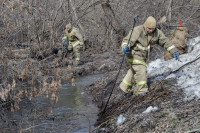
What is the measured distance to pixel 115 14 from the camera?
15.5m

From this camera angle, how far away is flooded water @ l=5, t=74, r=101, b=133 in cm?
524

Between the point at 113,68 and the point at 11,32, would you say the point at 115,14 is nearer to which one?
the point at 113,68

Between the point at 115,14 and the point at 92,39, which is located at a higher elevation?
the point at 115,14

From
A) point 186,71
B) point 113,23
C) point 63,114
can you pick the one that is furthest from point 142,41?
point 113,23

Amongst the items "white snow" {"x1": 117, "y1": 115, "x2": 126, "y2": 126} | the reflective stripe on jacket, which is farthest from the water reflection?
the reflective stripe on jacket

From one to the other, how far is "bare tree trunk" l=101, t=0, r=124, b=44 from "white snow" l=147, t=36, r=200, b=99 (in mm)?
6838

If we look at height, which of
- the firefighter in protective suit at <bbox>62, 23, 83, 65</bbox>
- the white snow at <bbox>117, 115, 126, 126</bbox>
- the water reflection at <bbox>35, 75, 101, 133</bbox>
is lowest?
the water reflection at <bbox>35, 75, 101, 133</bbox>

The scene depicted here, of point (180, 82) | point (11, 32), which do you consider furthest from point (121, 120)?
point (11, 32)

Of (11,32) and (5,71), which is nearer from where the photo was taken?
(5,71)

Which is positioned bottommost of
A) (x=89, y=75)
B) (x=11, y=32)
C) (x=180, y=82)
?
(x=89, y=75)

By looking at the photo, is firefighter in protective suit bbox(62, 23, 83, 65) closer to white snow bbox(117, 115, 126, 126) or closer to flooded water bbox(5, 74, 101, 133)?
flooded water bbox(5, 74, 101, 133)

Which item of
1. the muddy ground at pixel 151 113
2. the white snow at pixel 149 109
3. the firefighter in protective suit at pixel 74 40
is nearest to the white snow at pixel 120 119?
the muddy ground at pixel 151 113

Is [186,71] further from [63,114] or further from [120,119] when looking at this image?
[63,114]

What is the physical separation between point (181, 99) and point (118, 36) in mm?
10150
